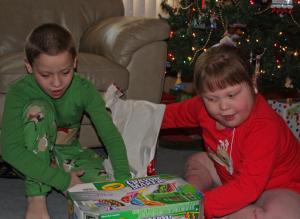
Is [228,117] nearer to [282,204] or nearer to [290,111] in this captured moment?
[282,204]

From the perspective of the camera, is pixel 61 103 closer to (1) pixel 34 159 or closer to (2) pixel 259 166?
(1) pixel 34 159

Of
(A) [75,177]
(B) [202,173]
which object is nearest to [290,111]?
→ (B) [202,173]

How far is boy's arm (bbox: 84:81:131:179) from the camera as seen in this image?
61.4 inches

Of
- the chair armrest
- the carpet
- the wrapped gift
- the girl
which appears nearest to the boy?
the girl

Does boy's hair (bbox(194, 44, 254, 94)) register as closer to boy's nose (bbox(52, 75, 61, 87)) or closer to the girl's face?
the girl's face

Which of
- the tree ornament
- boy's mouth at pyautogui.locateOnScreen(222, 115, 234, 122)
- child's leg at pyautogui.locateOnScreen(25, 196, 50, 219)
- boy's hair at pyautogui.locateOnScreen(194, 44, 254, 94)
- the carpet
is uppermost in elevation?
the tree ornament

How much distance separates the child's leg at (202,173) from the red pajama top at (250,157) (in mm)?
80

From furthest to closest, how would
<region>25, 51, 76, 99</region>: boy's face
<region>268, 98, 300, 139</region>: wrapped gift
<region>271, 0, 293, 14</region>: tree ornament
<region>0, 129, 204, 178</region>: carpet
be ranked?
<region>271, 0, 293, 14</region>: tree ornament < <region>0, 129, 204, 178</region>: carpet < <region>268, 98, 300, 139</region>: wrapped gift < <region>25, 51, 76, 99</region>: boy's face

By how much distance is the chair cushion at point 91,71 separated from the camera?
1928mm

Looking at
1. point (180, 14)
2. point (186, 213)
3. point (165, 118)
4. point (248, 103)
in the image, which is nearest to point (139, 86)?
point (165, 118)

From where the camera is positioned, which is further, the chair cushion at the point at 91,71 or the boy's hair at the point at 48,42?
the chair cushion at the point at 91,71

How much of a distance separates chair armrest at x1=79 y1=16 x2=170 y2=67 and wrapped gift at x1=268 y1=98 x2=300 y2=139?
0.63 m

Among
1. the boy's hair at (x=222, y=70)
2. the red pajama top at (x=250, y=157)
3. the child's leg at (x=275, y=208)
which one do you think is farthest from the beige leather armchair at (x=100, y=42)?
the child's leg at (x=275, y=208)

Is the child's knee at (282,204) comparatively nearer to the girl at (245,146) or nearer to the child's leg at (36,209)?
the girl at (245,146)
